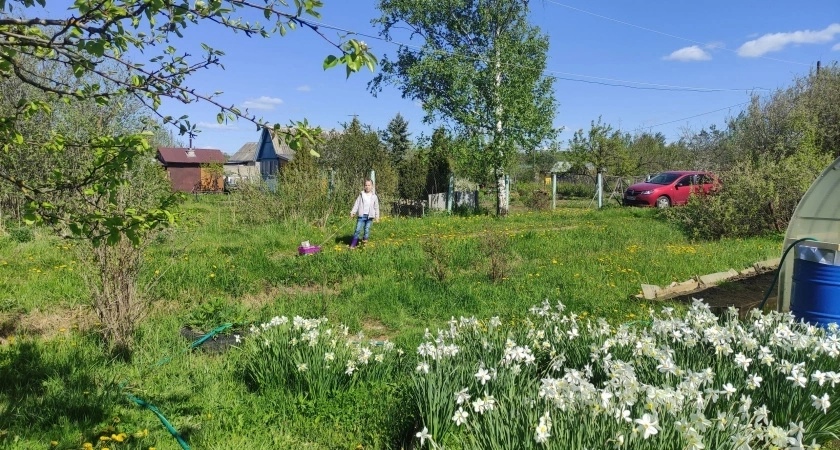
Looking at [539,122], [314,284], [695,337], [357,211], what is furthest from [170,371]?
[539,122]

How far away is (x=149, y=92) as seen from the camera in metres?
2.60

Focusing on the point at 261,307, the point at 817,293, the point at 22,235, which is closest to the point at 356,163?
the point at 22,235

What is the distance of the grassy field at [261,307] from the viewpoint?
3.61m

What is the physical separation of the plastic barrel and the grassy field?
176cm

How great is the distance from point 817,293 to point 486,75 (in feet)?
52.4

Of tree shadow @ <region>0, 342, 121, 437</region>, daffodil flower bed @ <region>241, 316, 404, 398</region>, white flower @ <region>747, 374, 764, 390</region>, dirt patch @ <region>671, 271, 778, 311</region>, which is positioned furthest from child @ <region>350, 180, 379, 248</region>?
white flower @ <region>747, 374, 764, 390</region>

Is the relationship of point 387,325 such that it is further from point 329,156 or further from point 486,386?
point 329,156

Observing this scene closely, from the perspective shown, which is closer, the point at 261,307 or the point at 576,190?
the point at 261,307

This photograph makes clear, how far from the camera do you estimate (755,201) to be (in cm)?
1377

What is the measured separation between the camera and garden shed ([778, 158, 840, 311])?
5.29 metres

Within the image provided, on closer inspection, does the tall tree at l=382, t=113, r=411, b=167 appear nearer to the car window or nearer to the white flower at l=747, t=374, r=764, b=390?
the car window

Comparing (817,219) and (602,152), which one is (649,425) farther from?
(602,152)

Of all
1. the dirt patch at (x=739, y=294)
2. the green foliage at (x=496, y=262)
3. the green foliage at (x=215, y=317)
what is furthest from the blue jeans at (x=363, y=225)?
the dirt patch at (x=739, y=294)

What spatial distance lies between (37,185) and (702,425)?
307 cm
